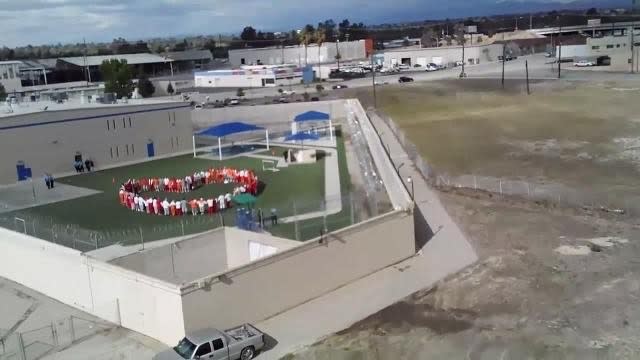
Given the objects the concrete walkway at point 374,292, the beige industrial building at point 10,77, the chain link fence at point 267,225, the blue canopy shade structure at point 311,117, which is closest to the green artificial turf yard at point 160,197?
the chain link fence at point 267,225

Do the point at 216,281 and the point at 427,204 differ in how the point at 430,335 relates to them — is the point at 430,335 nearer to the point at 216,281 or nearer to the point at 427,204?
the point at 216,281

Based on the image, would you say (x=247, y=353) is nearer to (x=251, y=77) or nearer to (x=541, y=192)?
(x=541, y=192)

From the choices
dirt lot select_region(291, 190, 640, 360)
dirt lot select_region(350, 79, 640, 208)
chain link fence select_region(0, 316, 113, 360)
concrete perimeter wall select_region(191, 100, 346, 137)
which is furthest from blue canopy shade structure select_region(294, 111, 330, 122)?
chain link fence select_region(0, 316, 113, 360)

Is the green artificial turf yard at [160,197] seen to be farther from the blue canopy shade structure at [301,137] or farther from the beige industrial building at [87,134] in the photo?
the blue canopy shade structure at [301,137]

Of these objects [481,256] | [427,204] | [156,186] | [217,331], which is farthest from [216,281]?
[156,186]

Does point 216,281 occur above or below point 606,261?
Answer: above

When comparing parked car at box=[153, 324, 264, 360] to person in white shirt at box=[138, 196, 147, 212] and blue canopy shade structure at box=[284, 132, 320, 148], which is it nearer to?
person in white shirt at box=[138, 196, 147, 212]
